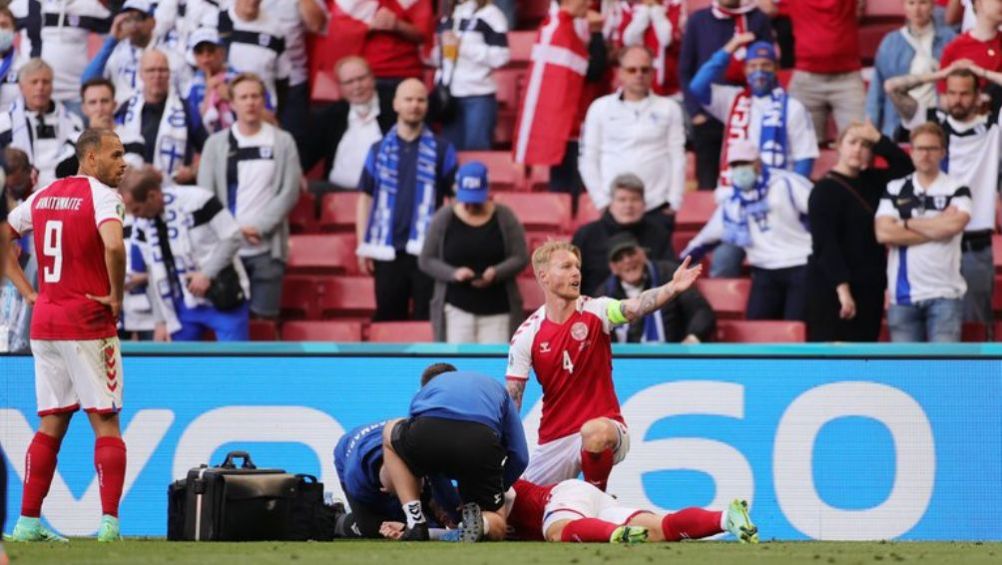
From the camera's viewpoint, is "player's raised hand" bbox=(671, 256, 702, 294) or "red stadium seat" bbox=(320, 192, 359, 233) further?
"red stadium seat" bbox=(320, 192, 359, 233)

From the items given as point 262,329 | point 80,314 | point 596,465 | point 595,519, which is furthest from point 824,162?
point 80,314

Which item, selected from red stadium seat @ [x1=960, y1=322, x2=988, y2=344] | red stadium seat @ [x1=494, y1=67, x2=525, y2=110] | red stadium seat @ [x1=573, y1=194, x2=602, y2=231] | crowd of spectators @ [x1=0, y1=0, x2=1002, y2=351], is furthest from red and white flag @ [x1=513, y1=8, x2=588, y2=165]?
red stadium seat @ [x1=960, y1=322, x2=988, y2=344]

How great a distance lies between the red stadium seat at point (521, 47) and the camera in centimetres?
1697

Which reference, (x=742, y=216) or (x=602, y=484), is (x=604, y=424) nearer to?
(x=602, y=484)

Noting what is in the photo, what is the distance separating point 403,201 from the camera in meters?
14.8

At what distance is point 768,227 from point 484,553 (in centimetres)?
598

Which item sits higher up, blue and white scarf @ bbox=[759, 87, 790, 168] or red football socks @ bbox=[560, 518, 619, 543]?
blue and white scarf @ bbox=[759, 87, 790, 168]

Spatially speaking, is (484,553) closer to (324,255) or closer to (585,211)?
(585,211)

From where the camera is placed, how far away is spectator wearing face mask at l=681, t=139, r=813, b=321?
13898 millimetres

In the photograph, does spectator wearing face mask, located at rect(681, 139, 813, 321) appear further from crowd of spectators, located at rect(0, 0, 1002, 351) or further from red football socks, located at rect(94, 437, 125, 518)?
red football socks, located at rect(94, 437, 125, 518)

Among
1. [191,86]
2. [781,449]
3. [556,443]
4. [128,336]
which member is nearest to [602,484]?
[556,443]

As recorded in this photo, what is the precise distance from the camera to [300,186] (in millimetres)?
15367

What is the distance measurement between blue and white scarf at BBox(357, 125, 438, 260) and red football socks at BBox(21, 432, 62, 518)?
5168 mm

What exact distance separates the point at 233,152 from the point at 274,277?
1006 mm
